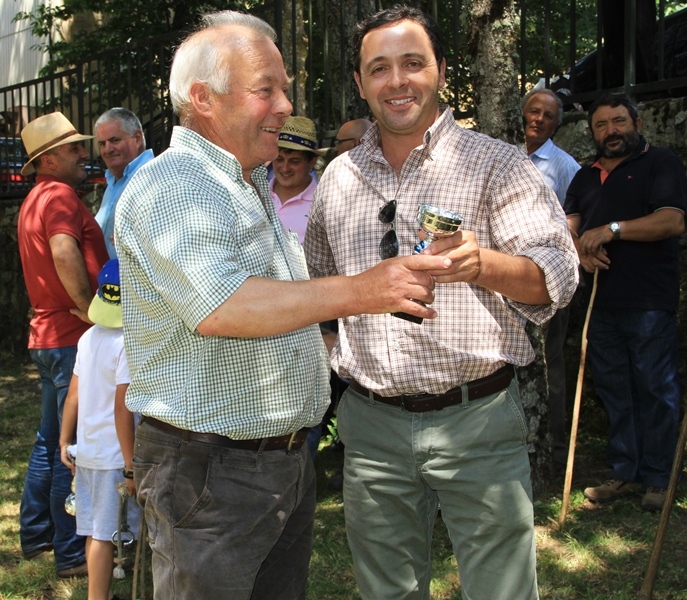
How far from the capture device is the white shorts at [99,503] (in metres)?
3.86

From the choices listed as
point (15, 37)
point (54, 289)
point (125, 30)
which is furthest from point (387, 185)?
point (15, 37)

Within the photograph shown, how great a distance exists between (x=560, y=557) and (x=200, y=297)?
2.92m

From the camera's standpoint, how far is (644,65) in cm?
592

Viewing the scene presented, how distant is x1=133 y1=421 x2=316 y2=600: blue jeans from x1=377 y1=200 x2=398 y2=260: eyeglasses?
726mm

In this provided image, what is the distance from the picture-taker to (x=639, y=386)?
4.93 m

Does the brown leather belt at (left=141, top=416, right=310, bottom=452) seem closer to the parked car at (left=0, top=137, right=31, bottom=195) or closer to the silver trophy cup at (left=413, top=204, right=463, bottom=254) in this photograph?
the silver trophy cup at (left=413, top=204, right=463, bottom=254)

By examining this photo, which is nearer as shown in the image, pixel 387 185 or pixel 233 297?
pixel 233 297

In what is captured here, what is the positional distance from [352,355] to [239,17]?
112 centimetres

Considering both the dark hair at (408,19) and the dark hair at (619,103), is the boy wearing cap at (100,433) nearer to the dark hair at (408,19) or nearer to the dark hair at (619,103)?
the dark hair at (408,19)

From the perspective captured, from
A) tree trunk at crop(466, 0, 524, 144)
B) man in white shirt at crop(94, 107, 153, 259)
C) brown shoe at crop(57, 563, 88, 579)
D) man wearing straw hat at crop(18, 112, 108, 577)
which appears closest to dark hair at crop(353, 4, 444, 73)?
tree trunk at crop(466, 0, 524, 144)

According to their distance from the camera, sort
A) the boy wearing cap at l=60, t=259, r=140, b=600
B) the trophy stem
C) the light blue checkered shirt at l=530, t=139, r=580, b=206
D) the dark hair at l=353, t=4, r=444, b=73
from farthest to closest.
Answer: the light blue checkered shirt at l=530, t=139, r=580, b=206 → the boy wearing cap at l=60, t=259, r=140, b=600 → the dark hair at l=353, t=4, r=444, b=73 → the trophy stem

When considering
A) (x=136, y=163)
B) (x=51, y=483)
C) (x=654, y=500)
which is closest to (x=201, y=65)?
(x=51, y=483)

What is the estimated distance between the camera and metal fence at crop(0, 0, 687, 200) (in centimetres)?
595

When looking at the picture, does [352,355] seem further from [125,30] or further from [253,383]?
[125,30]
